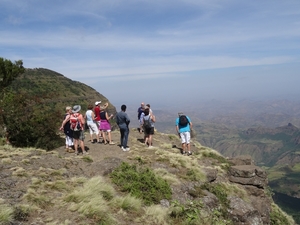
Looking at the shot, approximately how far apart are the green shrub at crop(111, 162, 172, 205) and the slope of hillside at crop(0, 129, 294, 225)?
4 centimetres

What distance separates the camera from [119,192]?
9492 mm

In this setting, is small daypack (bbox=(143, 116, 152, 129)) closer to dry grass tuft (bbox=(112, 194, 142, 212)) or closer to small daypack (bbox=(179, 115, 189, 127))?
small daypack (bbox=(179, 115, 189, 127))

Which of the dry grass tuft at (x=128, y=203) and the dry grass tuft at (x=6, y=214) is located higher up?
the dry grass tuft at (x=6, y=214)

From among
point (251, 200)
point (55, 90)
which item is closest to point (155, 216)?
point (251, 200)

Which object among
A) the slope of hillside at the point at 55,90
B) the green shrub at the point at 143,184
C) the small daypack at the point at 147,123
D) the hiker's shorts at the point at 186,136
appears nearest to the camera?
the green shrub at the point at 143,184

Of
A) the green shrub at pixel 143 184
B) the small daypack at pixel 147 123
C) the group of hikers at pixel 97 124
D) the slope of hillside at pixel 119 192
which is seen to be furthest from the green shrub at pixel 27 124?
the green shrub at pixel 143 184

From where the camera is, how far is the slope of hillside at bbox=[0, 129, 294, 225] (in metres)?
7.02

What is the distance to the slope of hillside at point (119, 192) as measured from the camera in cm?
702

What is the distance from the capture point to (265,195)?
14406 millimetres

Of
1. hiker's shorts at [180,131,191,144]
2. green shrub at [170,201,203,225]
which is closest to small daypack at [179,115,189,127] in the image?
hiker's shorts at [180,131,191,144]

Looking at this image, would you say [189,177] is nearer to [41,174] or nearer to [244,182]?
[244,182]

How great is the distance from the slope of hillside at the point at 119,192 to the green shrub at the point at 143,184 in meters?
0.04

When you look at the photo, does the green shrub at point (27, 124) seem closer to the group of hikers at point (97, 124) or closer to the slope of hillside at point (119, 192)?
the group of hikers at point (97, 124)

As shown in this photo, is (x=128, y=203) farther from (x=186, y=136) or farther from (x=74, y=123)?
(x=186, y=136)
